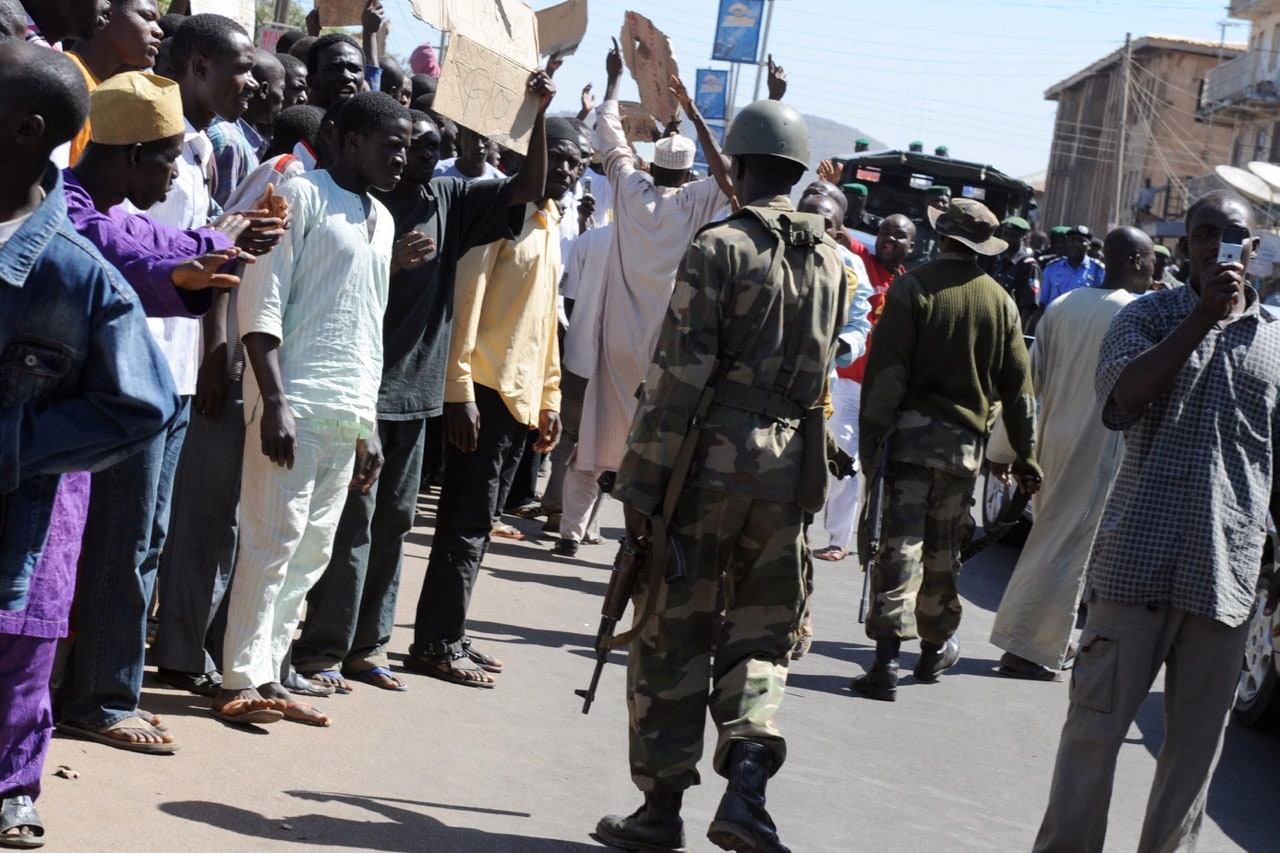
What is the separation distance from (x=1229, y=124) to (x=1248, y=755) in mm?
56471

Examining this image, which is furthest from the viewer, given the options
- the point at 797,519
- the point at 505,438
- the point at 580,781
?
the point at 505,438

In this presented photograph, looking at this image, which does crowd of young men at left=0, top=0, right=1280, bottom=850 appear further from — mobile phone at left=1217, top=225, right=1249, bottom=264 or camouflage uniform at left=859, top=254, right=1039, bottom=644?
camouflage uniform at left=859, top=254, right=1039, bottom=644

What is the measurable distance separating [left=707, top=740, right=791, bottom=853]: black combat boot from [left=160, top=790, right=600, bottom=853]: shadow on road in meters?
0.50

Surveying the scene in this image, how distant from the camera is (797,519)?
515 cm

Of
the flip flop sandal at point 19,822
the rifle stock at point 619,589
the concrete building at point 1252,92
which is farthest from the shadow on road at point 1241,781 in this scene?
the concrete building at point 1252,92

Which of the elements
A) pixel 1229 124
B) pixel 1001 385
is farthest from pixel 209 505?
pixel 1229 124

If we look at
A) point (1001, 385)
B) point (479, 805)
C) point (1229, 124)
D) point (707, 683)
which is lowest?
point (479, 805)

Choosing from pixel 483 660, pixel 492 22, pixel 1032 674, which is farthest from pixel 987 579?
pixel 492 22

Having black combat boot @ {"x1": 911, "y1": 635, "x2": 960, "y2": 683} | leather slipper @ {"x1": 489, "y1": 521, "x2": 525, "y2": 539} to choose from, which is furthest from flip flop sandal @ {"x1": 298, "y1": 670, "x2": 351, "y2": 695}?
leather slipper @ {"x1": 489, "y1": 521, "x2": 525, "y2": 539}

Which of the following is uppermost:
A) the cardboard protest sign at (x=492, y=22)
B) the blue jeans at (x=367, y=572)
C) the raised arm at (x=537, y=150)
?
the cardboard protest sign at (x=492, y=22)

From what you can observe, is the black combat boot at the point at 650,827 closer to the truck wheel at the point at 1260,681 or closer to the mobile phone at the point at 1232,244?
the mobile phone at the point at 1232,244

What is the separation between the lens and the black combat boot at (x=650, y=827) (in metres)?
4.98

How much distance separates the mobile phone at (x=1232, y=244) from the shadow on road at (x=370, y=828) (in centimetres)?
251

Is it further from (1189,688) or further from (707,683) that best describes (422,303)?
(1189,688)
